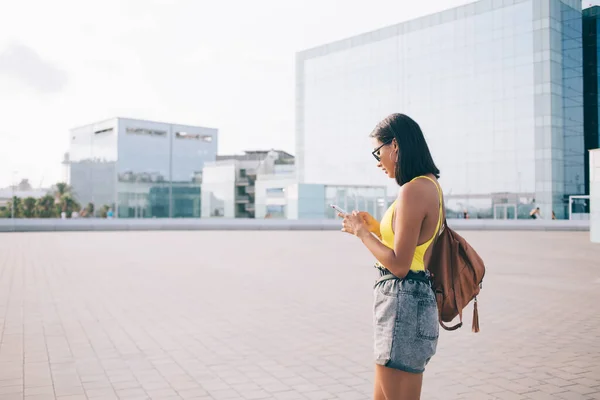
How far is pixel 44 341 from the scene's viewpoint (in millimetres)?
5922

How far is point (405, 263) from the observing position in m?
2.30

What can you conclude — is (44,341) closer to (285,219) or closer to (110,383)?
(110,383)

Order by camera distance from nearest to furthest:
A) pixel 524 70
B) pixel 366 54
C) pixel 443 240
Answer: pixel 443 240, pixel 524 70, pixel 366 54

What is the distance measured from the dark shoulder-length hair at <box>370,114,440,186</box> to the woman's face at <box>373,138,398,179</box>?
4cm

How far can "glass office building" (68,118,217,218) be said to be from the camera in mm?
84250

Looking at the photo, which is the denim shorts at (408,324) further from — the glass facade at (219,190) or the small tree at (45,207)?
the glass facade at (219,190)

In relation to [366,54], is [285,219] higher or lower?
lower

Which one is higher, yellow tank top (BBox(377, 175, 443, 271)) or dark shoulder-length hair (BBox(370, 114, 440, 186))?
dark shoulder-length hair (BBox(370, 114, 440, 186))

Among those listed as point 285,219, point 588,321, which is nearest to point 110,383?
point 588,321

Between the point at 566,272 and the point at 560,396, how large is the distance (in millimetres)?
8743

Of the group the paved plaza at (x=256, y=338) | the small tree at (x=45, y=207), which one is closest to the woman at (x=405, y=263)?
the paved plaza at (x=256, y=338)

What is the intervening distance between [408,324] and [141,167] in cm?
8834

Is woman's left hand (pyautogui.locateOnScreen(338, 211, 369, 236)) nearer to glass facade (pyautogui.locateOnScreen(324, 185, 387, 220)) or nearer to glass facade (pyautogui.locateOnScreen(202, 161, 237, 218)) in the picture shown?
glass facade (pyautogui.locateOnScreen(324, 185, 387, 220))

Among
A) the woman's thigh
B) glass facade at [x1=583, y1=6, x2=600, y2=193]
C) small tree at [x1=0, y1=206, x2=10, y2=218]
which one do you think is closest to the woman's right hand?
the woman's thigh
